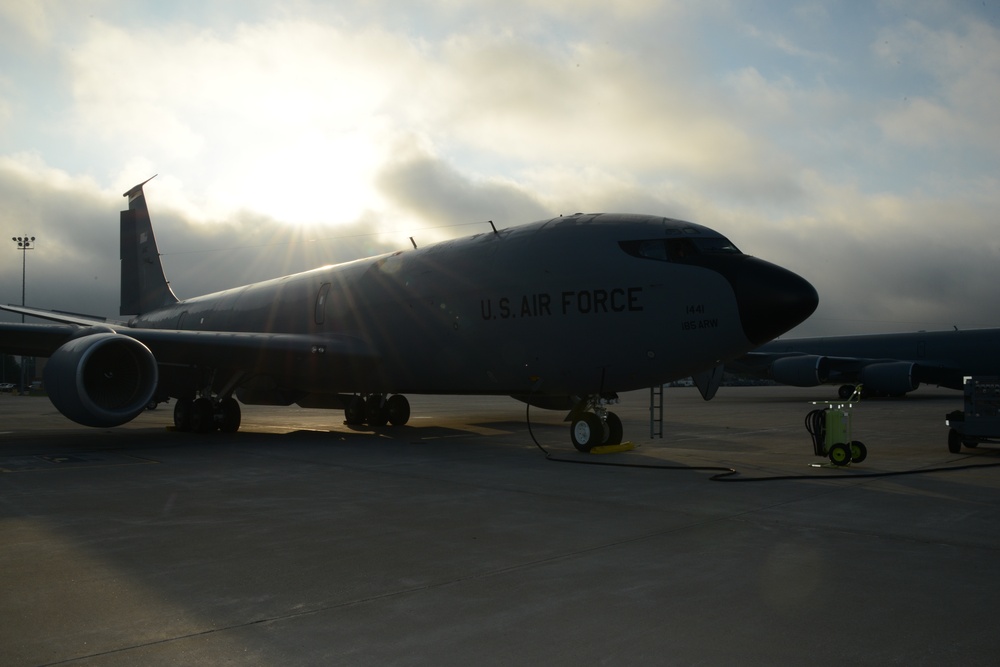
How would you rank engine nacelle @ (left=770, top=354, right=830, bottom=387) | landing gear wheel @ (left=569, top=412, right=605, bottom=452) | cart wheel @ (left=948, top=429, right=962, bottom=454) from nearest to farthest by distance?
landing gear wheel @ (left=569, top=412, right=605, bottom=452)
cart wheel @ (left=948, top=429, right=962, bottom=454)
engine nacelle @ (left=770, top=354, right=830, bottom=387)

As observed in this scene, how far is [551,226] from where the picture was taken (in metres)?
12.1

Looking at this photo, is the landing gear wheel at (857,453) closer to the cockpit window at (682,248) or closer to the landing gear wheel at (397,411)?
the cockpit window at (682,248)

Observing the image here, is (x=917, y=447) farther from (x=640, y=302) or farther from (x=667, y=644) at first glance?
(x=667, y=644)

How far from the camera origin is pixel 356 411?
17891 mm

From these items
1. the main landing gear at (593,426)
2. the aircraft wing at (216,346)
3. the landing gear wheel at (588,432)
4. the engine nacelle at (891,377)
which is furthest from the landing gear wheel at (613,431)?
the engine nacelle at (891,377)

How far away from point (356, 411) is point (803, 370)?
21681 mm

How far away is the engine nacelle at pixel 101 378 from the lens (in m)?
10.9

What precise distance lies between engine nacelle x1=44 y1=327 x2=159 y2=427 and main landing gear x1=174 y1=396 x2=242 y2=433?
12.0ft

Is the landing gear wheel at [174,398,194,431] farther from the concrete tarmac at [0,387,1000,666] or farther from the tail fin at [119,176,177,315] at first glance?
the tail fin at [119,176,177,315]

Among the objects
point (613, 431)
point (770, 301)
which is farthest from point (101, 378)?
point (770, 301)

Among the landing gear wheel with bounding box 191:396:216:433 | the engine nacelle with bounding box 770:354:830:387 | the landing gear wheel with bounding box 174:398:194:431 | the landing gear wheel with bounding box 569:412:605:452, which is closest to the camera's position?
the landing gear wheel with bounding box 569:412:605:452

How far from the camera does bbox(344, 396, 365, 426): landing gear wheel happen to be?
1786 centimetres

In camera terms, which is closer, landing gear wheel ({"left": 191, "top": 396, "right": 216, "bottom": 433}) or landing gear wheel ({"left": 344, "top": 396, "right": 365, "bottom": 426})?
landing gear wheel ({"left": 191, "top": 396, "right": 216, "bottom": 433})

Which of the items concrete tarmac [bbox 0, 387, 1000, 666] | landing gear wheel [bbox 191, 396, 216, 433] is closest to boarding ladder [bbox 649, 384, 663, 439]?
concrete tarmac [bbox 0, 387, 1000, 666]
